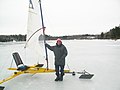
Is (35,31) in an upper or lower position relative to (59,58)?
Answer: upper

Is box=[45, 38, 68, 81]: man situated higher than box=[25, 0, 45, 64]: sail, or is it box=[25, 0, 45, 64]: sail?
box=[25, 0, 45, 64]: sail

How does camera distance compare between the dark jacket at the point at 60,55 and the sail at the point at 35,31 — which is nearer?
the dark jacket at the point at 60,55

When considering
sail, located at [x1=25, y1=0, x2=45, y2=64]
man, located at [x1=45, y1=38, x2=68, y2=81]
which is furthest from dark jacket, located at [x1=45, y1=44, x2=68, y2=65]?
sail, located at [x1=25, y1=0, x2=45, y2=64]

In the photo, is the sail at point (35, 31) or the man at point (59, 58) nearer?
the man at point (59, 58)

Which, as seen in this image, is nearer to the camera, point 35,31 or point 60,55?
point 60,55

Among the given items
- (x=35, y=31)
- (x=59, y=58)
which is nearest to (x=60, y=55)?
(x=59, y=58)

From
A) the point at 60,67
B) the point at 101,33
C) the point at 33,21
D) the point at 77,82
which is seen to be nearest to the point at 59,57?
the point at 60,67

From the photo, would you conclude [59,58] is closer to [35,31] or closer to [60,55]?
[60,55]

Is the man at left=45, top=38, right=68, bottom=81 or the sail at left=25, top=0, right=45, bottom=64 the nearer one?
the man at left=45, top=38, right=68, bottom=81

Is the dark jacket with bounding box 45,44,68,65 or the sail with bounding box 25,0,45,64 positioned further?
the sail with bounding box 25,0,45,64

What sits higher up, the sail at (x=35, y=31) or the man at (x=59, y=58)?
the sail at (x=35, y=31)

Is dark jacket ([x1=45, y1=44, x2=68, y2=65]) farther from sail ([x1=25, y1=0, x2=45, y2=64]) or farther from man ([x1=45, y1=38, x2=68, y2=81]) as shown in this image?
sail ([x1=25, y1=0, x2=45, y2=64])

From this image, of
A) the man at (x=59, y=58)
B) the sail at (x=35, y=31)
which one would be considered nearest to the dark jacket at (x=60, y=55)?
the man at (x=59, y=58)

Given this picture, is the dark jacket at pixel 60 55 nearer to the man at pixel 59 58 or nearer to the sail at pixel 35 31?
the man at pixel 59 58
